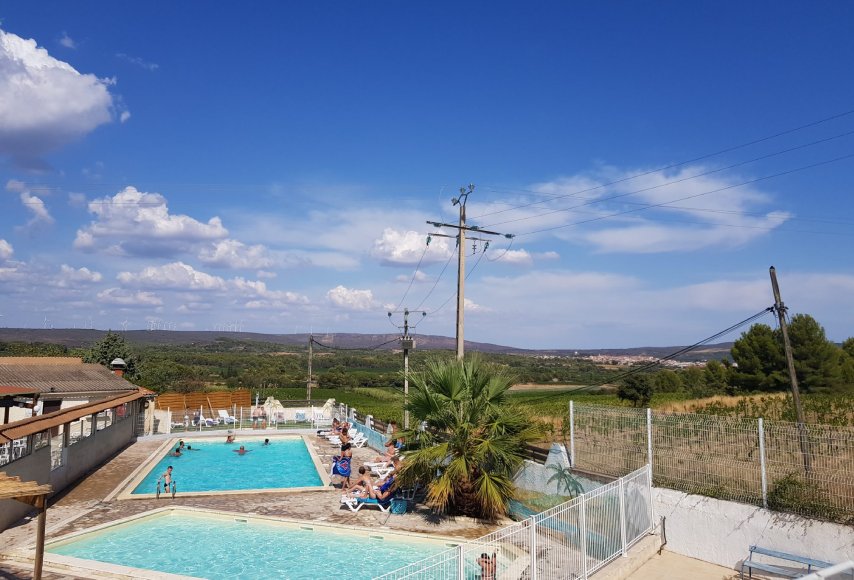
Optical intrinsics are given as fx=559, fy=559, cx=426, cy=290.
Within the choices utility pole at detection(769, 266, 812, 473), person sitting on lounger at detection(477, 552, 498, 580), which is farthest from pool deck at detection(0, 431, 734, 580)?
person sitting on lounger at detection(477, 552, 498, 580)

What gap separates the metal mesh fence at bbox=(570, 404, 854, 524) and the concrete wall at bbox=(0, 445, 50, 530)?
12.5 meters

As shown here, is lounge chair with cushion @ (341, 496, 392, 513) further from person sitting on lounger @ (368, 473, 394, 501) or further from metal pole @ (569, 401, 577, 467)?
metal pole @ (569, 401, 577, 467)

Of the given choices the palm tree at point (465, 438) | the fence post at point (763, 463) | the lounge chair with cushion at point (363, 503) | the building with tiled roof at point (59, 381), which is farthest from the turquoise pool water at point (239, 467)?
the fence post at point (763, 463)

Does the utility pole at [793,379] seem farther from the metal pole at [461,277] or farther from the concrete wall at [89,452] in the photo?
the concrete wall at [89,452]

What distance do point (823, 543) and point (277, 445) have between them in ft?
78.3

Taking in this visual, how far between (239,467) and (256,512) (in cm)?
1004

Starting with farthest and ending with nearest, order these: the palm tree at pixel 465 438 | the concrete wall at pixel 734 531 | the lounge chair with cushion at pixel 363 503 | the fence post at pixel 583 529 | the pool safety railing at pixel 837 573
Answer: the lounge chair with cushion at pixel 363 503, the palm tree at pixel 465 438, the concrete wall at pixel 734 531, the fence post at pixel 583 529, the pool safety railing at pixel 837 573

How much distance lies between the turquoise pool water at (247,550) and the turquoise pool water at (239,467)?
4.80m

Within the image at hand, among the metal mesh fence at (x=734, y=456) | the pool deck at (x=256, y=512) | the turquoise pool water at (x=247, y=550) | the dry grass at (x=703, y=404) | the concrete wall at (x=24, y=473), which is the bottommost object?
the turquoise pool water at (x=247, y=550)

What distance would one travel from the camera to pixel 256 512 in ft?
46.6

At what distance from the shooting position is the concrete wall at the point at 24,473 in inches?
468

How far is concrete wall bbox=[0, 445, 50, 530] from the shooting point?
39.0ft

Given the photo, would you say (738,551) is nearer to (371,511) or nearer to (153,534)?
(371,511)

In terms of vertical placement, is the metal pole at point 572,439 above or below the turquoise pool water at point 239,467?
above
